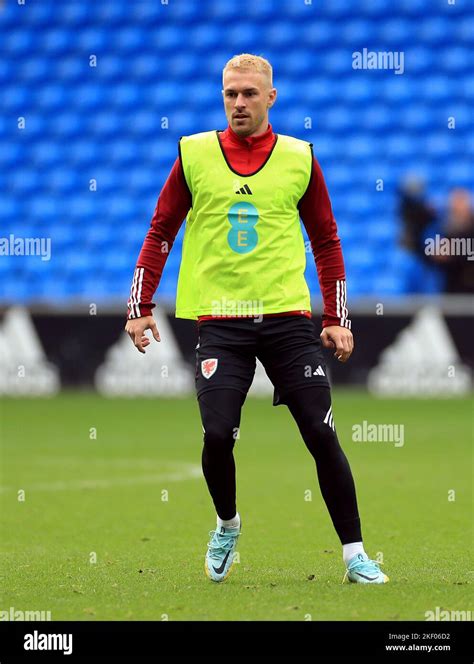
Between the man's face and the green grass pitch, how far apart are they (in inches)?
74.4

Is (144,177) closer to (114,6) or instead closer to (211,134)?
(114,6)

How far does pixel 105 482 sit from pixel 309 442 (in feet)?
14.4

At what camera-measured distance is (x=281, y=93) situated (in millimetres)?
20156

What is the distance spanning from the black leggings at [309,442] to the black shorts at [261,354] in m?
0.05

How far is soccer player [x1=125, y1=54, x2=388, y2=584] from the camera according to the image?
5527mm

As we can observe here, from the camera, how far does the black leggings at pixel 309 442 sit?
18.0ft

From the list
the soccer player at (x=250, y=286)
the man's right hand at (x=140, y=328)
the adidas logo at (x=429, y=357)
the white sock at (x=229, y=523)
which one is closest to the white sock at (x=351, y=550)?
the soccer player at (x=250, y=286)

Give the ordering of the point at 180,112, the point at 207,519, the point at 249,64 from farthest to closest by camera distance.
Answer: the point at 180,112 < the point at 207,519 < the point at 249,64

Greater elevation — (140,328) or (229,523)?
(140,328)

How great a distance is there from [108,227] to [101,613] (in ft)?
48.8

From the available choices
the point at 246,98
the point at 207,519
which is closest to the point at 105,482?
the point at 207,519

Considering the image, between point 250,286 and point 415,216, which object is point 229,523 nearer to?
point 250,286

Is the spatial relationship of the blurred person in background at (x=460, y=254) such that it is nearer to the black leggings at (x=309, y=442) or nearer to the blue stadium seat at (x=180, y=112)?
the blue stadium seat at (x=180, y=112)

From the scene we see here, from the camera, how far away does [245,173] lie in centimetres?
561
